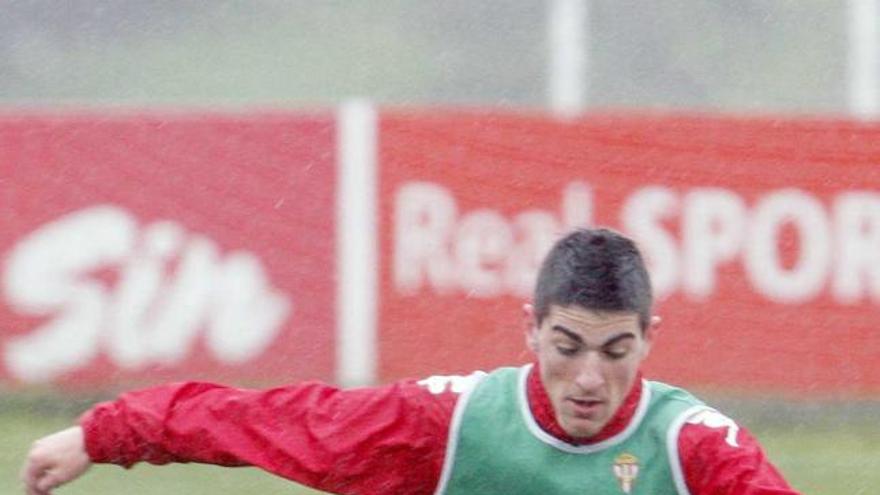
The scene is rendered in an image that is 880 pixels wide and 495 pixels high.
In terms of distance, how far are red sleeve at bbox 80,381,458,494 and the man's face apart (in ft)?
1.07

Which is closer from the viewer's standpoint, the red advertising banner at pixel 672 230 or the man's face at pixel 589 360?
the man's face at pixel 589 360

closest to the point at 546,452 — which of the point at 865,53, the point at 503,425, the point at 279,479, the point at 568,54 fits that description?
the point at 503,425

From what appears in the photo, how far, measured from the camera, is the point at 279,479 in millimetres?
10141

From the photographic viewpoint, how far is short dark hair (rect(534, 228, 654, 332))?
4969 mm

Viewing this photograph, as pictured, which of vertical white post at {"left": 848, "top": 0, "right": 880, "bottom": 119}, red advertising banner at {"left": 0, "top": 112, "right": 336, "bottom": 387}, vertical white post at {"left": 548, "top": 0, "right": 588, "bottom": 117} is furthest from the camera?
vertical white post at {"left": 548, "top": 0, "right": 588, "bottom": 117}

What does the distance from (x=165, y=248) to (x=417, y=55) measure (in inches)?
471

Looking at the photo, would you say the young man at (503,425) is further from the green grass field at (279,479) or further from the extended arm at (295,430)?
the green grass field at (279,479)

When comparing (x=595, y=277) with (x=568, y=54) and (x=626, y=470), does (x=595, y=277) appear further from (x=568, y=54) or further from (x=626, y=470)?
(x=568, y=54)

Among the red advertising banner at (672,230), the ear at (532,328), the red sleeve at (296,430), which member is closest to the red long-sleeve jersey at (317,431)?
the red sleeve at (296,430)

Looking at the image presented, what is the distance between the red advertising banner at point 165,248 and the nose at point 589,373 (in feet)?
21.7

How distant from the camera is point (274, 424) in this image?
5152 millimetres

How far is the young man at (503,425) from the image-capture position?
4.96 metres

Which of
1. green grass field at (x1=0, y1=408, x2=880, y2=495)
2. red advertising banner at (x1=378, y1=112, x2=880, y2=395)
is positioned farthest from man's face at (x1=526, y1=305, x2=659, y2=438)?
red advertising banner at (x1=378, y1=112, x2=880, y2=395)

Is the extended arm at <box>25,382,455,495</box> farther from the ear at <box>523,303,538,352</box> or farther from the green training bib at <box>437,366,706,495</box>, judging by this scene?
the ear at <box>523,303,538,352</box>
